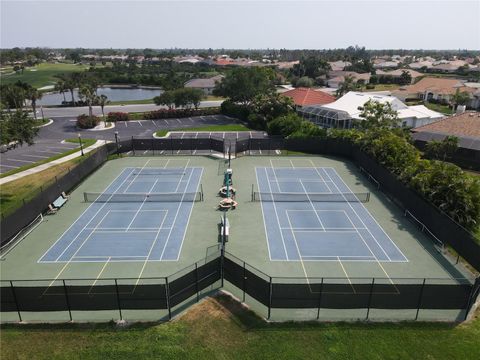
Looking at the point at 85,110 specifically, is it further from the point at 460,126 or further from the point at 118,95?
the point at 460,126

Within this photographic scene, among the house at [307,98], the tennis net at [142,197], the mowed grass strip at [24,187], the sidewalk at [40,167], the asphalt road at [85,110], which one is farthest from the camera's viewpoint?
the asphalt road at [85,110]

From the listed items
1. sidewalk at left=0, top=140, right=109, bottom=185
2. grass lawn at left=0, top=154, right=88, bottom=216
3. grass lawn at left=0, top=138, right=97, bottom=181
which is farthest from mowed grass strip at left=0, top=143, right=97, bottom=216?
Answer: grass lawn at left=0, top=138, right=97, bottom=181

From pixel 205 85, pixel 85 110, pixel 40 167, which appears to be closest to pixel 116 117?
pixel 85 110

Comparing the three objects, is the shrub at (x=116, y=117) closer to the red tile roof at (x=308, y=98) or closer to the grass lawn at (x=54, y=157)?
the grass lawn at (x=54, y=157)

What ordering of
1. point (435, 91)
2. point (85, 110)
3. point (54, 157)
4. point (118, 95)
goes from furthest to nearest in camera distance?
1. point (118, 95)
2. point (435, 91)
3. point (85, 110)
4. point (54, 157)

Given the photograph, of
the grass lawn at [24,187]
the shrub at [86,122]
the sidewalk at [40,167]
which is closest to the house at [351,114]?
the sidewalk at [40,167]
